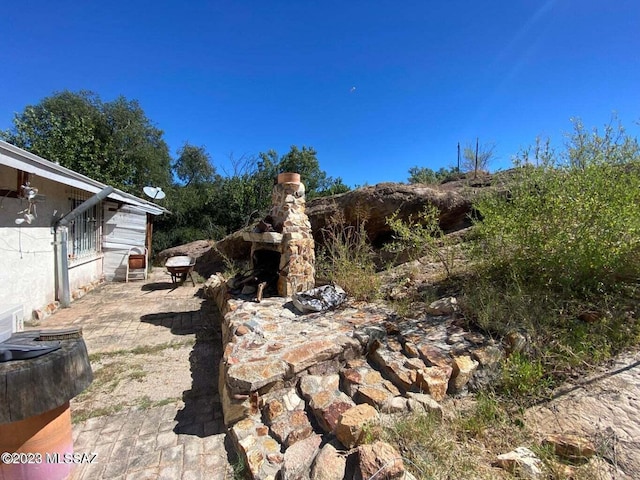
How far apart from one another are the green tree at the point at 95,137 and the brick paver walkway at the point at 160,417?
849cm

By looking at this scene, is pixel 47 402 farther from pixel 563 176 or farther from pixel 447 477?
pixel 563 176

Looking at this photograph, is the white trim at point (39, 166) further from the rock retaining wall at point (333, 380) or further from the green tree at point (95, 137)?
the green tree at point (95, 137)

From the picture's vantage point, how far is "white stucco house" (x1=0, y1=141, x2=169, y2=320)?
4.42 metres

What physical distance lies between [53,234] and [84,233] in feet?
5.67

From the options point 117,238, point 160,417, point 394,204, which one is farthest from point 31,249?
point 394,204

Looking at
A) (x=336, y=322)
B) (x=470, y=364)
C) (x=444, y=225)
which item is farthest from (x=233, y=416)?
(x=444, y=225)

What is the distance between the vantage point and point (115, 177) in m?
12.4

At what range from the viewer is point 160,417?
2666 millimetres

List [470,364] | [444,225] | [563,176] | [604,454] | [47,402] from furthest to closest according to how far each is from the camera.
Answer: [444,225]
[563,176]
[470,364]
[47,402]
[604,454]

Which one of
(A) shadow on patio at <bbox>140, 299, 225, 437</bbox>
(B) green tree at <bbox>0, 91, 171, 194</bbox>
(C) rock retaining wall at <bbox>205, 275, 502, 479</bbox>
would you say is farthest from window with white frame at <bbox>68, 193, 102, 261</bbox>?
(C) rock retaining wall at <bbox>205, 275, 502, 479</bbox>

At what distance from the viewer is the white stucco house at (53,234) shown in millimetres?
4418

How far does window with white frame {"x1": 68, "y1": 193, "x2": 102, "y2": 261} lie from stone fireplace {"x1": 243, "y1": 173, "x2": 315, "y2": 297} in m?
4.76

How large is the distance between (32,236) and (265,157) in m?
10.6

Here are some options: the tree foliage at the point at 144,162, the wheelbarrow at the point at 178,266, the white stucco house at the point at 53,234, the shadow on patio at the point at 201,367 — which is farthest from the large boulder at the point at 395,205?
the tree foliage at the point at 144,162
